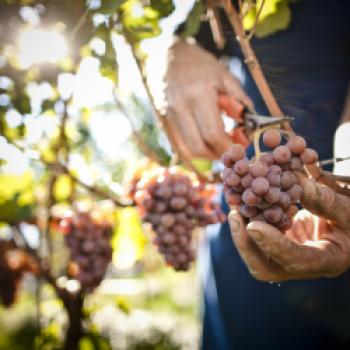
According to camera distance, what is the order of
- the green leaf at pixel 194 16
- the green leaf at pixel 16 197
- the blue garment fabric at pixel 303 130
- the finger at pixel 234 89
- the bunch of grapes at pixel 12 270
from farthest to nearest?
the bunch of grapes at pixel 12 270, the green leaf at pixel 16 197, the blue garment fabric at pixel 303 130, the finger at pixel 234 89, the green leaf at pixel 194 16

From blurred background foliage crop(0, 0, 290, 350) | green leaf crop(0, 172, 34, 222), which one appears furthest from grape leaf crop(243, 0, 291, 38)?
green leaf crop(0, 172, 34, 222)

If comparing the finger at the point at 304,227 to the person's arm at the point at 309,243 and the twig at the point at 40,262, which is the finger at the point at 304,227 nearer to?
the person's arm at the point at 309,243

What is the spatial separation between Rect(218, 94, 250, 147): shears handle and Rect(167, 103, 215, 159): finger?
79 millimetres

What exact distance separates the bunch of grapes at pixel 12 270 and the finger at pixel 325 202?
1.67 meters

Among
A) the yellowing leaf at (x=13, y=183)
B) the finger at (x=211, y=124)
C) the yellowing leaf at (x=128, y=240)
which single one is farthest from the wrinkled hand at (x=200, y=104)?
the yellowing leaf at (x=13, y=183)

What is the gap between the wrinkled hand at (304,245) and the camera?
75 centimetres

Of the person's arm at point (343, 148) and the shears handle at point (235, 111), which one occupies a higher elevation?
the shears handle at point (235, 111)

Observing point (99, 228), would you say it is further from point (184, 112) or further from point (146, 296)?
point (146, 296)

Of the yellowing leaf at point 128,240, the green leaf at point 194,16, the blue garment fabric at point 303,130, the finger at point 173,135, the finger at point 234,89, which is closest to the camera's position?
the green leaf at point 194,16

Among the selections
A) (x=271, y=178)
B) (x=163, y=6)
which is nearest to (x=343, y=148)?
(x=271, y=178)

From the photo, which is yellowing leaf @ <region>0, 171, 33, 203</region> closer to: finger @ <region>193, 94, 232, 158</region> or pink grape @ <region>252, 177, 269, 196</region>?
finger @ <region>193, 94, 232, 158</region>

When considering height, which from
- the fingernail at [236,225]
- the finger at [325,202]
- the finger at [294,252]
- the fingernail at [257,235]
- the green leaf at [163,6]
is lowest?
the finger at [294,252]

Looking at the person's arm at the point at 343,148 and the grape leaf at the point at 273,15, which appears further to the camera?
the grape leaf at the point at 273,15

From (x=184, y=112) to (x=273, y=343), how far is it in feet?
2.92
